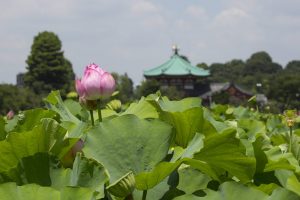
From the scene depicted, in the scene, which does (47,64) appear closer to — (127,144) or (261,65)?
(261,65)

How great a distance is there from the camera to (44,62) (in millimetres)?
35312

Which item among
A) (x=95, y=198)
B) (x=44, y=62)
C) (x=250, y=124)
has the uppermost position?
(x=95, y=198)

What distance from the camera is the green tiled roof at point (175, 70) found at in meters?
31.8

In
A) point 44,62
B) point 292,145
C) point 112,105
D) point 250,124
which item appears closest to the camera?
point 292,145

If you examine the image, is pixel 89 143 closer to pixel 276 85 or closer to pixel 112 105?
pixel 112 105

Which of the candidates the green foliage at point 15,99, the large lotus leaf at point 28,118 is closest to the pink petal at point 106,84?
the large lotus leaf at point 28,118

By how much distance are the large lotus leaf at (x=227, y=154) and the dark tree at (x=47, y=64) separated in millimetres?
34374

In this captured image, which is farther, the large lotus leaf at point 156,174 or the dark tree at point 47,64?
the dark tree at point 47,64

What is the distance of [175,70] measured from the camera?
32.2m

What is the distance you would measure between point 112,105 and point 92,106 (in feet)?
2.63

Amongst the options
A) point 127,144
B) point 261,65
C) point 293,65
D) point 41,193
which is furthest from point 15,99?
point 293,65

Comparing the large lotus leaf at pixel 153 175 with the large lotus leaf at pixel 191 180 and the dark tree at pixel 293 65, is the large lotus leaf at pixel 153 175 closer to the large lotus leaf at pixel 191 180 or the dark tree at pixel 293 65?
the large lotus leaf at pixel 191 180

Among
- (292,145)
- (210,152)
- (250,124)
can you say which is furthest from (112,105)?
(210,152)

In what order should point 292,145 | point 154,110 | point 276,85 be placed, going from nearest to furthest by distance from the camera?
1. point 154,110
2. point 292,145
3. point 276,85
